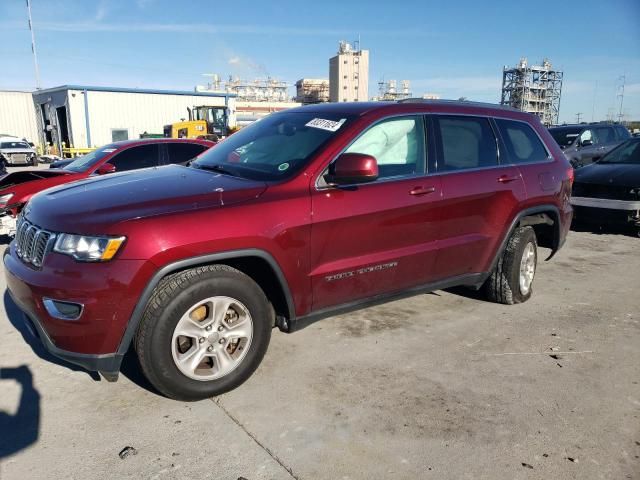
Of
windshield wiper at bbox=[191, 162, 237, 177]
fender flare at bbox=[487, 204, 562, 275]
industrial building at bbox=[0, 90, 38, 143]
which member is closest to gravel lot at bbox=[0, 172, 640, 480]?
fender flare at bbox=[487, 204, 562, 275]

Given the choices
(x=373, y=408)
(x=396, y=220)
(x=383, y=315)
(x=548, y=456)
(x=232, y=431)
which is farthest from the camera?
(x=383, y=315)

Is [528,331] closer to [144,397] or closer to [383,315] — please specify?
[383,315]

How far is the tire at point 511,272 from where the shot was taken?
436cm

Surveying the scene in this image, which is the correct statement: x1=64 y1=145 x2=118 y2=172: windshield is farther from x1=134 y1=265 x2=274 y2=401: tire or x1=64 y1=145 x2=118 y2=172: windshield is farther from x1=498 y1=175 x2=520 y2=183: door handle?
x1=498 y1=175 x2=520 y2=183: door handle

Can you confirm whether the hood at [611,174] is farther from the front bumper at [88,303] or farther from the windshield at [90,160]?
the windshield at [90,160]

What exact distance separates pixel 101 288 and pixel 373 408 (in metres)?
1.66

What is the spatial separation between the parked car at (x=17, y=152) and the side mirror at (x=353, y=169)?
1076 inches

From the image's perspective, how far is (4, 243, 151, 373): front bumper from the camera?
7.98 ft

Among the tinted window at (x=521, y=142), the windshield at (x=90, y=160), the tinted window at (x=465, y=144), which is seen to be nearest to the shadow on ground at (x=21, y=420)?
the tinted window at (x=465, y=144)

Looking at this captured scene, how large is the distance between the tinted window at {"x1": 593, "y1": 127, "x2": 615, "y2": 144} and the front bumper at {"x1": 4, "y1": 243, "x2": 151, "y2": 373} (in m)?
13.2

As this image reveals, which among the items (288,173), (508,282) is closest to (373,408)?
(288,173)

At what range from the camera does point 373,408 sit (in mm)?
2818

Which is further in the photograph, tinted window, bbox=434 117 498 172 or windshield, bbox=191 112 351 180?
tinted window, bbox=434 117 498 172

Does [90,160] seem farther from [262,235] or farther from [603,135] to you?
[603,135]
